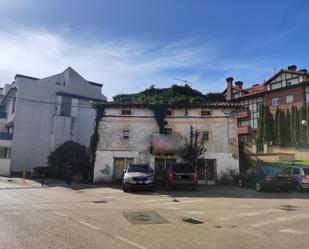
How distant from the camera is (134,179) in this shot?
57.6ft

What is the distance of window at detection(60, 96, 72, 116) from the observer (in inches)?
1524

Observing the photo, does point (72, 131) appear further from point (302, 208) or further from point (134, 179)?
point (302, 208)

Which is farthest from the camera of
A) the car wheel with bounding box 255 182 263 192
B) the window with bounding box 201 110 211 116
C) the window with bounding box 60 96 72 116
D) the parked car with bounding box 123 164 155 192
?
the window with bounding box 60 96 72 116

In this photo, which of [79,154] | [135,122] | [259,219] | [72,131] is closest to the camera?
[259,219]

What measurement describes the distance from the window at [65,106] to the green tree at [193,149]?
20385mm

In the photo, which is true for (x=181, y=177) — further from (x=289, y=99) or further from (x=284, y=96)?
(x=284, y=96)

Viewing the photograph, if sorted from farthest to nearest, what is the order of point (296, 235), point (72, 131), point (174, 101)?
point (72, 131)
point (174, 101)
point (296, 235)

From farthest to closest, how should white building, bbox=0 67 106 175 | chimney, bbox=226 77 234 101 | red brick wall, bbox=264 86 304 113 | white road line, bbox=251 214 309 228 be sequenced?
chimney, bbox=226 77 234 101
red brick wall, bbox=264 86 304 113
white building, bbox=0 67 106 175
white road line, bbox=251 214 309 228

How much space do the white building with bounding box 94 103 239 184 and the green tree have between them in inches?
15.3

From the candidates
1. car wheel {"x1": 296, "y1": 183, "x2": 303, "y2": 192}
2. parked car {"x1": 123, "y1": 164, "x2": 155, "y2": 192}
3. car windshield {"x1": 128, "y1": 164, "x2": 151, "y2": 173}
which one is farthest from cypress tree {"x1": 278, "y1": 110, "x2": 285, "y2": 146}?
parked car {"x1": 123, "y1": 164, "x2": 155, "y2": 192}

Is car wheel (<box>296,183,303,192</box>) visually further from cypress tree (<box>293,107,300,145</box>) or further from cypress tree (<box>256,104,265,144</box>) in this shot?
cypress tree (<box>256,104,265,144</box>)

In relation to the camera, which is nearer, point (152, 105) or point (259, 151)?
point (152, 105)

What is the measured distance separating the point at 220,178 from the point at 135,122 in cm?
846

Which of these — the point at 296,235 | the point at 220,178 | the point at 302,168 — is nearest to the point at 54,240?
the point at 296,235
